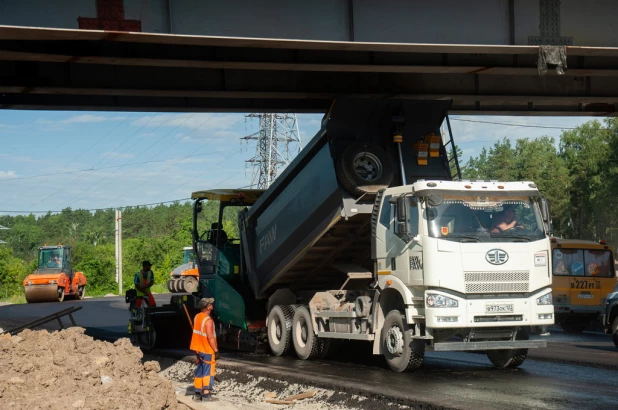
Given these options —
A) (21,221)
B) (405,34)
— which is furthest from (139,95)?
(21,221)

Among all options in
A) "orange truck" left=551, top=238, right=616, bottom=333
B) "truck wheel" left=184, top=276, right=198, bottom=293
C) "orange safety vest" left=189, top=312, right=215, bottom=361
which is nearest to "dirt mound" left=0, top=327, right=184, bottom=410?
"orange safety vest" left=189, top=312, right=215, bottom=361

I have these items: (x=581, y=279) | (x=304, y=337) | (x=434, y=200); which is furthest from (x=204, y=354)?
(x=581, y=279)

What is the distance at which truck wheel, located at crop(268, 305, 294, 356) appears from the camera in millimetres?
16391

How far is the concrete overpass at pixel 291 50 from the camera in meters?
12.0

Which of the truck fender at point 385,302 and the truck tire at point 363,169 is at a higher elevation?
the truck tire at point 363,169

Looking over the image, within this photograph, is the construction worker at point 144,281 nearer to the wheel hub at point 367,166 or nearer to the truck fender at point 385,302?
the wheel hub at point 367,166

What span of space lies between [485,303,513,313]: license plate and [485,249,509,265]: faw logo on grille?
622mm

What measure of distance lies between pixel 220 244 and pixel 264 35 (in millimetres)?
6988

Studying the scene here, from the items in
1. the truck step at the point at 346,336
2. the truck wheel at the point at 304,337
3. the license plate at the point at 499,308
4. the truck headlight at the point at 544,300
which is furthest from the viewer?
the truck wheel at the point at 304,337

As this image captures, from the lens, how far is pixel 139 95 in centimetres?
1666

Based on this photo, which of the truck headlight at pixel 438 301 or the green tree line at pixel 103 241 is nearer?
the truck headlight at pixel 438 301

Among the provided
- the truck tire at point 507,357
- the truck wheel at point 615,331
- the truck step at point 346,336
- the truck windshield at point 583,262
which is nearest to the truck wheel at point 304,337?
the truck step at point 346,336

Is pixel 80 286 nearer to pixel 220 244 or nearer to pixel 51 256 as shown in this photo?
pixel 51 256

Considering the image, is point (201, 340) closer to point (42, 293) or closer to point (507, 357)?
point (507, 357)
